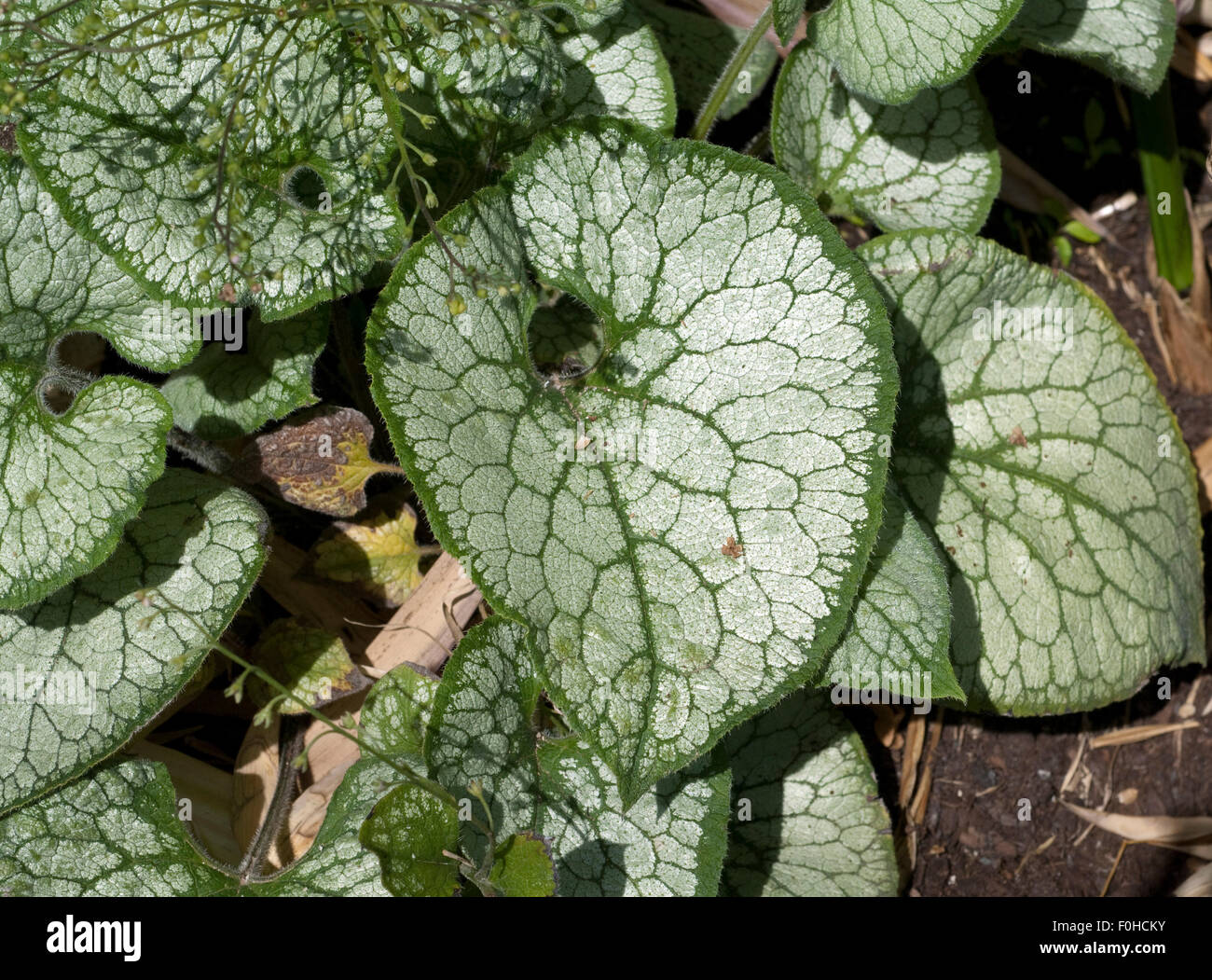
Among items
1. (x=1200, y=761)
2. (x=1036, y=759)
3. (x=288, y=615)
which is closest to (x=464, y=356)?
(x=288, y=615)

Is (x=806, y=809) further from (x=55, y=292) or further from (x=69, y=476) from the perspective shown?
(x=55, y=292)

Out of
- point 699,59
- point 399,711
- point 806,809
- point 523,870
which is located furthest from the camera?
point 699,59

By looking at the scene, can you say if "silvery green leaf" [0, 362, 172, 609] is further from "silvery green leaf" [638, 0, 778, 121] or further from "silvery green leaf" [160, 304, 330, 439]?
"silvery green leaf" [638, 0, 778, 121]

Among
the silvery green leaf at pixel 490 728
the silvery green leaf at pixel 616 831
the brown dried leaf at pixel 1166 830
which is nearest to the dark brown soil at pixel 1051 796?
the brown dried leaf at pixel 1166 830

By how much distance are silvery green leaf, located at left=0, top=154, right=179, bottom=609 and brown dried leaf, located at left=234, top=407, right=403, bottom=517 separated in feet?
1.14

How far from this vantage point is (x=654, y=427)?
1.96 metres

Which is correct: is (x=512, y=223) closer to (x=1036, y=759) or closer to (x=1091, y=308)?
(x=1091, y=308)

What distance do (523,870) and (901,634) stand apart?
0.83 meters

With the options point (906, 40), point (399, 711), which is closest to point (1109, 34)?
point (906, 40)

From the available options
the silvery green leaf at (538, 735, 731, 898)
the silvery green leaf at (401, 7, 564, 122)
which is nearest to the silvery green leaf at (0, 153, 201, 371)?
the silvery green leaf at (401, 7, 564, 122)

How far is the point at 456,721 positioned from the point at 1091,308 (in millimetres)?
1737

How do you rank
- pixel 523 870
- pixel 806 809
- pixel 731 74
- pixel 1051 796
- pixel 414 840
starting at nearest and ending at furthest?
pixel 414 840, pixel 523 870, pixel 731 74, pixel 806 809, pixel 1051 796

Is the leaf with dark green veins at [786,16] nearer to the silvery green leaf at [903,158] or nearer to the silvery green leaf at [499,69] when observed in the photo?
the silvery green leaf at [903,158]

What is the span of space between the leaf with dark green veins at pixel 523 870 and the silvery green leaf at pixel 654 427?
0.26 metres
